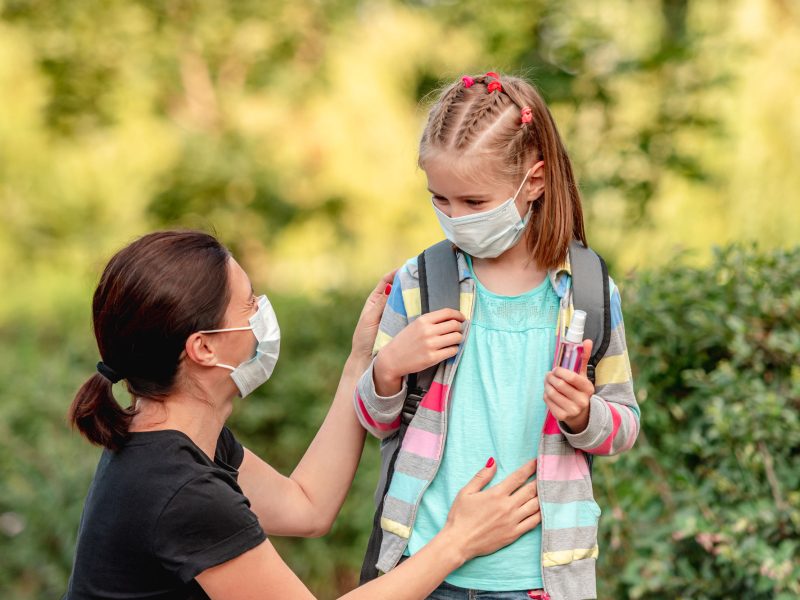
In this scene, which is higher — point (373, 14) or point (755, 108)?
point (373, 14)

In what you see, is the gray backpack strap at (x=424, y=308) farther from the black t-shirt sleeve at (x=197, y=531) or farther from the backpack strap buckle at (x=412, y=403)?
the black t-shirt sleeve at (x=197, y=531)

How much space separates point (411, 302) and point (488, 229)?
11.0 inches

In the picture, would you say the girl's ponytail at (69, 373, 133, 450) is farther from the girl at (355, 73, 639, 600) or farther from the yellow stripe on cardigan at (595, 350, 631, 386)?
the yellow stripe on cardigan at (595, 350, 631, 386)

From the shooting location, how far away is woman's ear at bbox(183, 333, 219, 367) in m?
2.29

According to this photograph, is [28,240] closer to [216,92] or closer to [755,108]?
[216,92]

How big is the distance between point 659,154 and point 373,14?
3.93 m

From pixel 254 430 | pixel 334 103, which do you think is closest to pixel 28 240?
pixel 334 103

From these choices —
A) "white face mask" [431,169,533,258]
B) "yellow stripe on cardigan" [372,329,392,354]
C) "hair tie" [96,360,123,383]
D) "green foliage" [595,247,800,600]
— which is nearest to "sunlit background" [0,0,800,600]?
"green foliage" [595,247,800,600]

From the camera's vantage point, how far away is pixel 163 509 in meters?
2.13

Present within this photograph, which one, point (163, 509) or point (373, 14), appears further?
point (373, 14)

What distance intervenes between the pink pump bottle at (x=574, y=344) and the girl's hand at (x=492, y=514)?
292 mm

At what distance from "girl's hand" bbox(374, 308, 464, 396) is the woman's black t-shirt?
45 cm

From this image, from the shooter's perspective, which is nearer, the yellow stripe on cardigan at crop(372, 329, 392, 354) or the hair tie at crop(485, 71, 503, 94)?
the hair tie at crop(485, 71, 503, 94)

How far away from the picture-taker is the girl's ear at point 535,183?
227 centimetres
